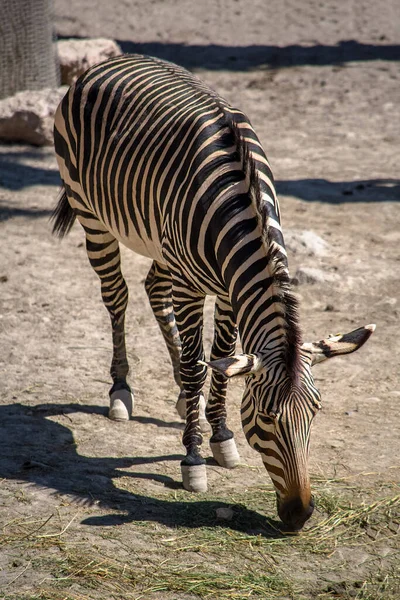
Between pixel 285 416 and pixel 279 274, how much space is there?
0.70 metres

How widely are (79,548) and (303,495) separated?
→ 117 cm

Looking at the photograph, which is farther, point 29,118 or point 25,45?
point 25,45

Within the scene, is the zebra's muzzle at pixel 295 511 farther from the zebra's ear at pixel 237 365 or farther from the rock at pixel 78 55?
the rock at pixel 78 55

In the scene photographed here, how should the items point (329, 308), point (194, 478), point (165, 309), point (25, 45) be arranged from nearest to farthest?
point (194, 478) → point (165, 309) → point (329, 308) → point (25, 45)

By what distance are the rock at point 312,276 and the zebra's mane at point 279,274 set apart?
3394 millimetres

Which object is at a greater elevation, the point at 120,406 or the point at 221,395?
the point at 221,395

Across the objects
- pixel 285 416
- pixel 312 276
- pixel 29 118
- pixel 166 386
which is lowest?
pixel 166 386

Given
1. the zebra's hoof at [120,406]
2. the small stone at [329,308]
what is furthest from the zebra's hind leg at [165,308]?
the small stone at [329,308]

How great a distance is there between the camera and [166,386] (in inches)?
250

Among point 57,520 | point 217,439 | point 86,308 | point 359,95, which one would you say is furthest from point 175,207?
point 359,95

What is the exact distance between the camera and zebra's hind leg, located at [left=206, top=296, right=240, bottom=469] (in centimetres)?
510

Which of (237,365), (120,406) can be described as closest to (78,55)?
(120,406)

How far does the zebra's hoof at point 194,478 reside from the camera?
4.88m

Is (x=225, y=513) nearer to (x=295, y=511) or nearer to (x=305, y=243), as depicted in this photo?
(x=295, y=511)
